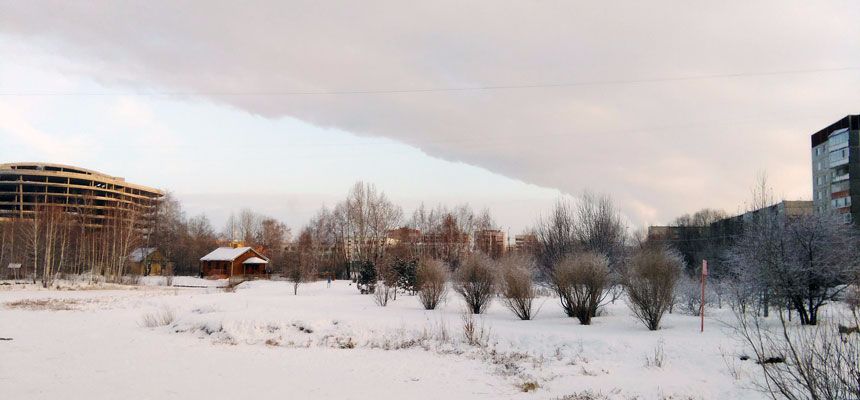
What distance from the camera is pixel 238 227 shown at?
4144 inches

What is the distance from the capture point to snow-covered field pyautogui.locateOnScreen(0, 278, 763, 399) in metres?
10.8

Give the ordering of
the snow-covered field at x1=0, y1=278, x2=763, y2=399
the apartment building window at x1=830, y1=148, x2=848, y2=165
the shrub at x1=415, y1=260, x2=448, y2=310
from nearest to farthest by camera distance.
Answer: the snow-covered field at x1=0, y1=278, x2=763, y2=399
the shrub at x1=415, y1=260, x2=448, y2=310
the apartment building window at x1=830, y1=148, x2=848, y2=165

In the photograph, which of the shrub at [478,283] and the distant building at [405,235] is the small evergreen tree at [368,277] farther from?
the distant building at [405,235]

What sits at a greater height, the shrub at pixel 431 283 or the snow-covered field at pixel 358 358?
the shrub at pixel 431 283

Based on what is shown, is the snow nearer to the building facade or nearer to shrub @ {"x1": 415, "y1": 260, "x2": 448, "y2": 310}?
shrub @ {"x1": 415, "y1": 260, "x2": 448, "y2": 310}

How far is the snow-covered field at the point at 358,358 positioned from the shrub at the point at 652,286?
64cm

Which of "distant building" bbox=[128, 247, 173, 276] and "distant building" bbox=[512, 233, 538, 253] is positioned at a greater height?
"distant building" bbox=[512, 233, 538, 253]

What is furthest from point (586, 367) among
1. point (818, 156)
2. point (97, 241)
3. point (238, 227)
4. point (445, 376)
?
point (238, 227)

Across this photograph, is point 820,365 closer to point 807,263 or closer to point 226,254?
point 807,263

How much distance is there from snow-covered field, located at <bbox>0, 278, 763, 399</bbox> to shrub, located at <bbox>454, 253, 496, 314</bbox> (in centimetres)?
102

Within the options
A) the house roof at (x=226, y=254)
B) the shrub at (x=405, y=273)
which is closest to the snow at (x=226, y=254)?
the house roof at (x=226, y=254)

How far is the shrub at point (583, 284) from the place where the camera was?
19422 mm

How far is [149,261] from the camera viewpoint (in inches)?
2837

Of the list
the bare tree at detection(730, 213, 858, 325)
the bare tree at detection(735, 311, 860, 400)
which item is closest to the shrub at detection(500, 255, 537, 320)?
the bare tree at detection(730, 213, 858, 325)
